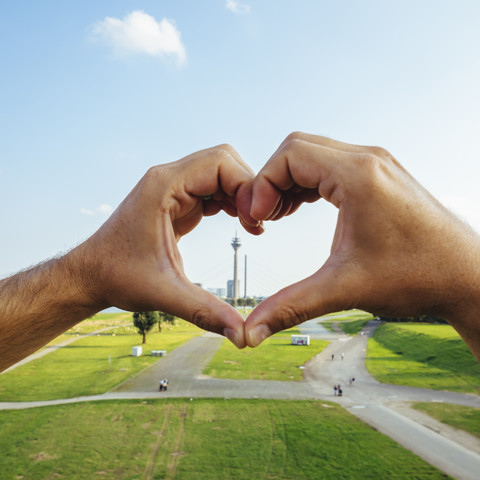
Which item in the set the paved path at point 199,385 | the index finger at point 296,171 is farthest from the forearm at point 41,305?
the paved path at point 199,385

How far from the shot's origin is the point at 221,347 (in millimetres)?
52625

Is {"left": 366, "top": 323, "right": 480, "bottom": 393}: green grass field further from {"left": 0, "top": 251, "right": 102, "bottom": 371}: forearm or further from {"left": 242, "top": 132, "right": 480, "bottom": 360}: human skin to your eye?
{"left": 0, "top": 251, "right": 102, "bottom": 371}: forearm

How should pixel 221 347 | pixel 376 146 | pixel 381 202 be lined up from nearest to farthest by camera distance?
pixel 381 202 → pixel 376 146 → pixel 221 347

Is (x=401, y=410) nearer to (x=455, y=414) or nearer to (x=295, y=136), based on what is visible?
(x=455, y=414)

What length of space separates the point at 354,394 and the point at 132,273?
1192 inches

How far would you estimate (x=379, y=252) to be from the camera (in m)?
3.16

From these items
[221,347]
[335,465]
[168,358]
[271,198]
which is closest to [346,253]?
[271,198]

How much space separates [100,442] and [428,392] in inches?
965

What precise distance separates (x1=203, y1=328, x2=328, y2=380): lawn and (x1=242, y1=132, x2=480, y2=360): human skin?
3317 cm

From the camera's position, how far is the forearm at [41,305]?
365cm

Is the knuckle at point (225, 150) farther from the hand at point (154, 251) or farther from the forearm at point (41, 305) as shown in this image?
the forearm at point (41, 305)

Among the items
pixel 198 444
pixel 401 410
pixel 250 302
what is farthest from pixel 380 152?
pixel 250 302

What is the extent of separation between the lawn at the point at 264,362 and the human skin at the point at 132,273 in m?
32.7

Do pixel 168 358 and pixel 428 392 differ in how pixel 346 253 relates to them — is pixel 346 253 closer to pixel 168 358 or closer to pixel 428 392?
pixel 428 392
